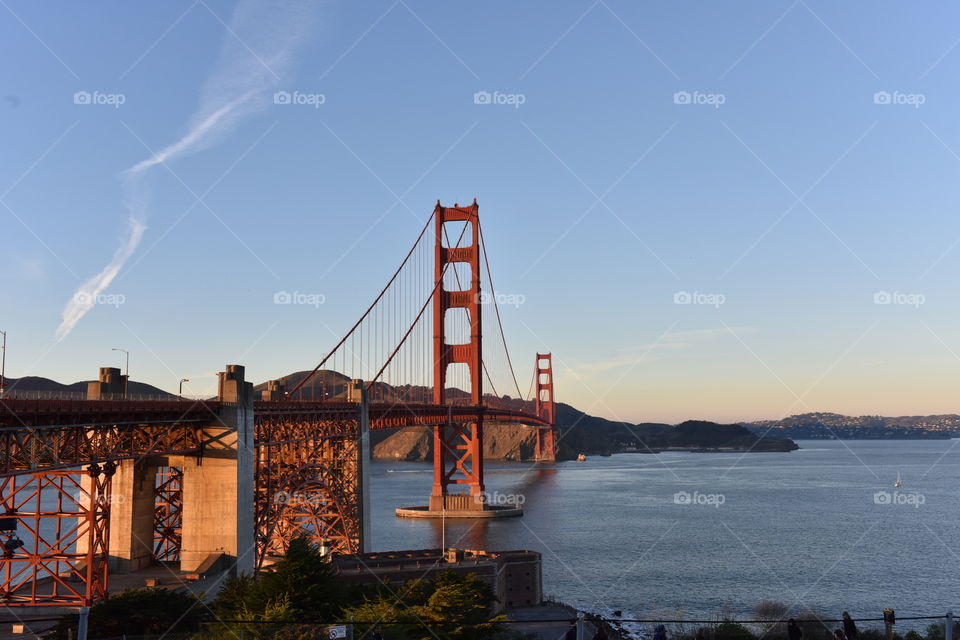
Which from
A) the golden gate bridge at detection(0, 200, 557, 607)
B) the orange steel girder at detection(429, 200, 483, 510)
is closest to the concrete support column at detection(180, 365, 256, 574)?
the golden gate bridge at detection(0, 200, 557, 607)

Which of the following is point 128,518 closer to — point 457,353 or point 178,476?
point 178,476

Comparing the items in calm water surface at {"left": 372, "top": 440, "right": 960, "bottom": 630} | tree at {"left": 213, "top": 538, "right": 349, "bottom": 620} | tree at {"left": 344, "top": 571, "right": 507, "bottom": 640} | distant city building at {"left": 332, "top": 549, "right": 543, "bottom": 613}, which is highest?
tree at {"left": 213, "top": 538, "right": 349, "bottom": 620}

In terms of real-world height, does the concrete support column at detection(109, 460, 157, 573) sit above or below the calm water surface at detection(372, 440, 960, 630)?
above

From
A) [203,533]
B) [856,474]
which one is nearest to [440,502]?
[203,533]

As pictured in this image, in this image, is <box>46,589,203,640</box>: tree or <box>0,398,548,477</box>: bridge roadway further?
<box>0,398,548,477</box>: bridge roadway

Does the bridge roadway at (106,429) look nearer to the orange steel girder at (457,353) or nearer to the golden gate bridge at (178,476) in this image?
the golden gate bridge at (178,476)

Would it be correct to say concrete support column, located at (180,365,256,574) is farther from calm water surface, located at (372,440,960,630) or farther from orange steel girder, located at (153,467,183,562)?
calm water surface, located at (372,440,960,630)

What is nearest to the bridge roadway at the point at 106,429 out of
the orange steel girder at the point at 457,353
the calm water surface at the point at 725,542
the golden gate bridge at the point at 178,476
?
the golden gate bridge at the point at 178,476
